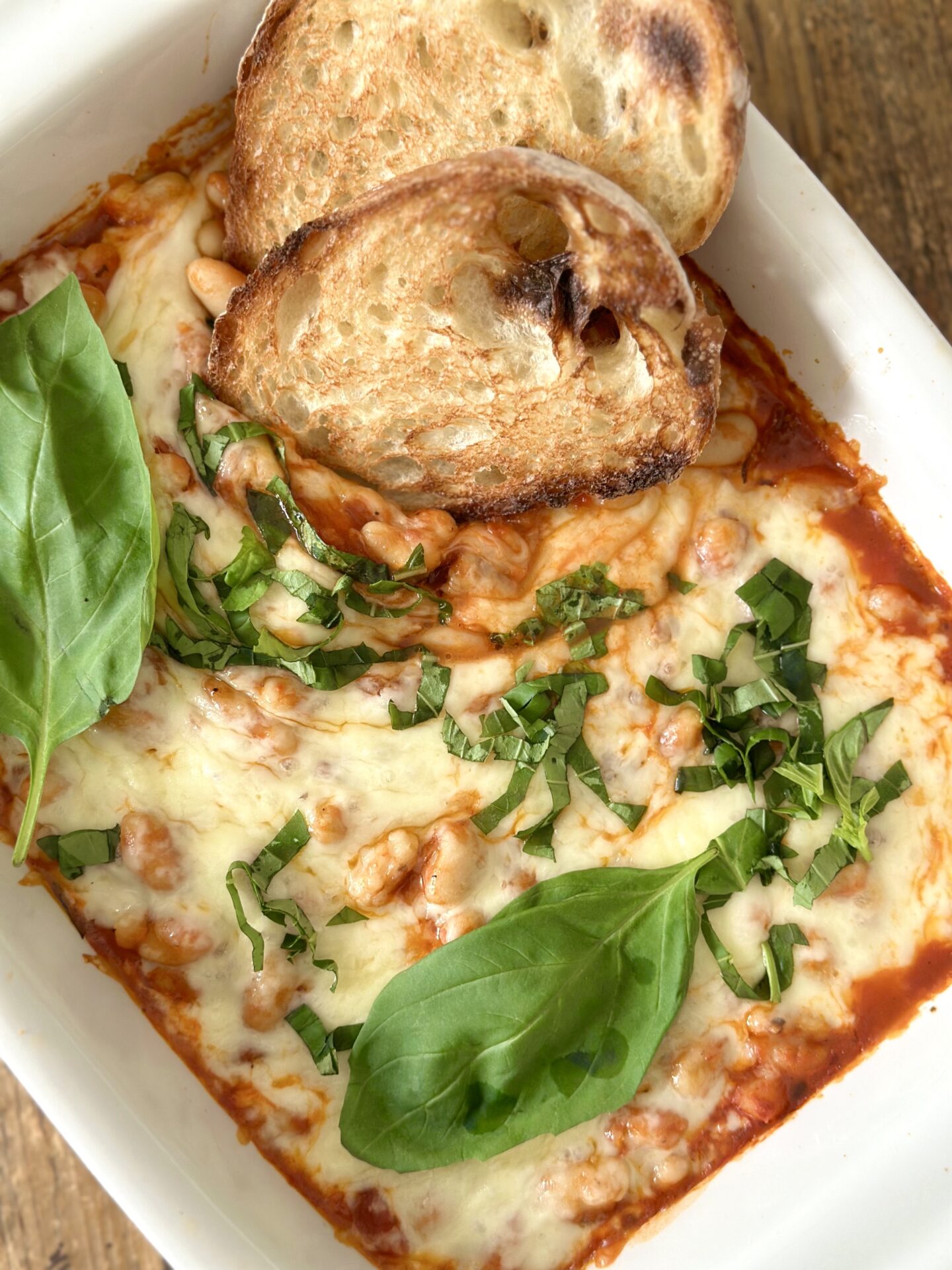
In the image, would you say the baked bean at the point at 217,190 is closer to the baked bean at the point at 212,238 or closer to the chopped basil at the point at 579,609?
the baked bean at the point at 212,238

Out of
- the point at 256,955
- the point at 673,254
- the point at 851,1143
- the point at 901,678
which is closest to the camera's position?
the point at 673,254

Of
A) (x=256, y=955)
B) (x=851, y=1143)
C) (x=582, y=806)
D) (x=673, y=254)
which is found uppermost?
(x=673, y=254)

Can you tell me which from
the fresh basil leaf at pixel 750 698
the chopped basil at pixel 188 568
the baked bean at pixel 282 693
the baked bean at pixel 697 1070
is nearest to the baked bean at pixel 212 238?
the chopped basil at pixel 188 568

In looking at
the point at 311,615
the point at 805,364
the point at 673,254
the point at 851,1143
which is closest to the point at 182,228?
the point at 311,615

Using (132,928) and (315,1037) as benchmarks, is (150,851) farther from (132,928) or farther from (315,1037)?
(315,1037)

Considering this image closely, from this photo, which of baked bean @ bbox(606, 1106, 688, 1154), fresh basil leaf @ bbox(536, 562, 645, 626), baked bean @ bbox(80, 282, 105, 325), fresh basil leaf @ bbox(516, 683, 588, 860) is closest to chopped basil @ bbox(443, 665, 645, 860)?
fresh basil leaf @ bbox(516, 683, 588, 860)

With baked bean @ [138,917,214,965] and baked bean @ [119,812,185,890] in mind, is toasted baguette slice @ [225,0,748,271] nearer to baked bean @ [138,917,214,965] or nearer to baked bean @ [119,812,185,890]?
baked bean @ [119,812,185,890]

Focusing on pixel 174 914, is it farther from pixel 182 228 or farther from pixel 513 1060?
pixel 182 228
